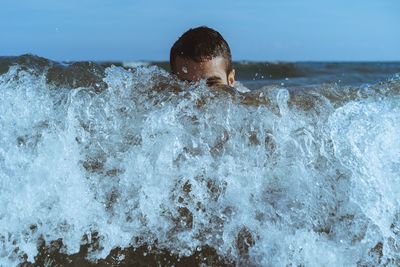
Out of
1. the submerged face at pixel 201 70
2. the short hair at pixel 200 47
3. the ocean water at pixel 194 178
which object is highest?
the short hair at pixel 200 47

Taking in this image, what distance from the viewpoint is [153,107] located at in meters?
2.72

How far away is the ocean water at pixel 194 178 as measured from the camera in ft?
7.68

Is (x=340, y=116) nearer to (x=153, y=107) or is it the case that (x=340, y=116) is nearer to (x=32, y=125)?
(x=153, y=107)

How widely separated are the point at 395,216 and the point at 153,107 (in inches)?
39.8

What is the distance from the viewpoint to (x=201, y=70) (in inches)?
130

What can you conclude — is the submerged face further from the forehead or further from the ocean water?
the ocean water

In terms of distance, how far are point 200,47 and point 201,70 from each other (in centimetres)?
12

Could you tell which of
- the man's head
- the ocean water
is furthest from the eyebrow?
the ocean water

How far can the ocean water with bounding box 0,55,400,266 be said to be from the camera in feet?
7.68

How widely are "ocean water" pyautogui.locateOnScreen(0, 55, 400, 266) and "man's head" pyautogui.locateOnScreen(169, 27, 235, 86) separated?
507 millimetres

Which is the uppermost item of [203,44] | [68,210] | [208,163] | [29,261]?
[203,44]

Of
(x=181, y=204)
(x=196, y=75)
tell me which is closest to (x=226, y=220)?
(x=181, y=204)

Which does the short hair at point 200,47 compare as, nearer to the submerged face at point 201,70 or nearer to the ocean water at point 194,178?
the submerged face at point 201,70

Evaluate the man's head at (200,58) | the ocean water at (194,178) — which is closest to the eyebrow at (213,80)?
the man's head at (200,58)
